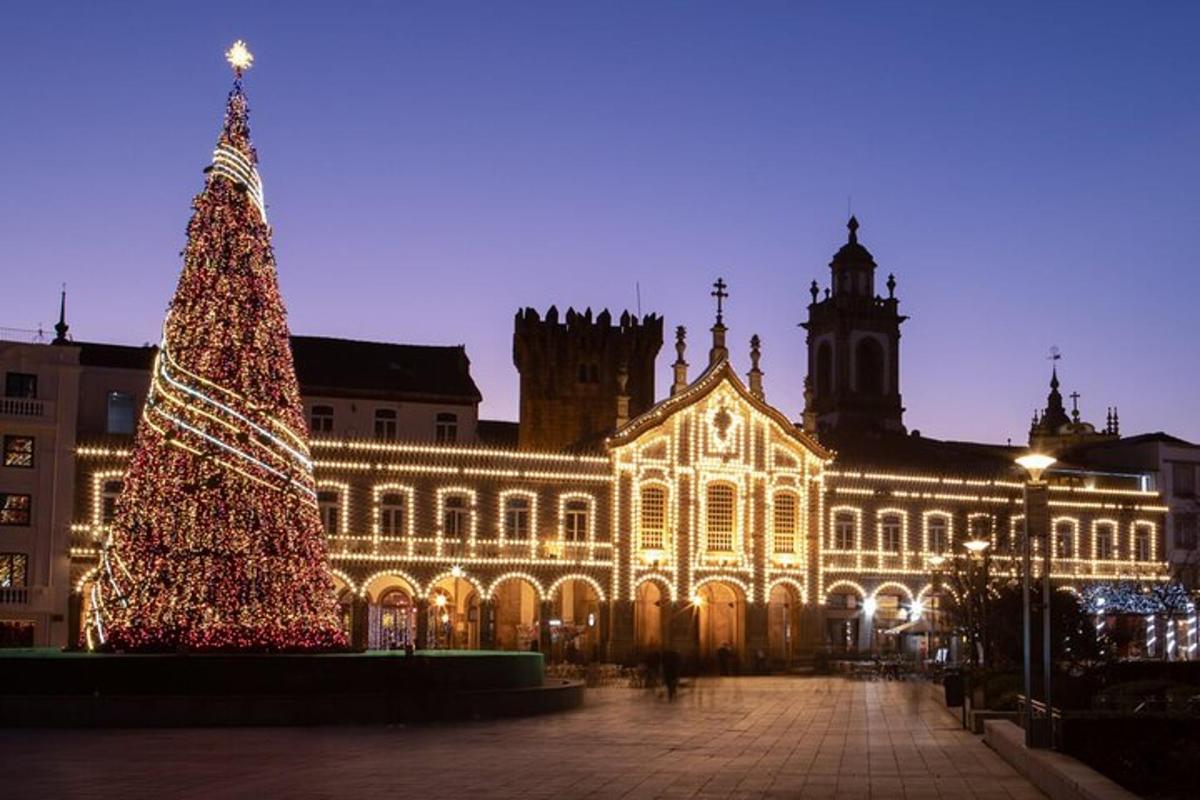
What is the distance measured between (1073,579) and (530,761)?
56024mm

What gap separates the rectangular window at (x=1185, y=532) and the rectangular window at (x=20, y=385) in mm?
51050

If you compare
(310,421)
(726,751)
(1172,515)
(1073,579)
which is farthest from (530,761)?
(1172,515)

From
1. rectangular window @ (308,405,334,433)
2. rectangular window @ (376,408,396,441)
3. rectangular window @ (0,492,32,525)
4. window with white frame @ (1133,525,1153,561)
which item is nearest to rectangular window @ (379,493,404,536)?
rectangular window @ (308,405,334,433)

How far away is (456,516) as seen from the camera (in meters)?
67.4

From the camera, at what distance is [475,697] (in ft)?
121

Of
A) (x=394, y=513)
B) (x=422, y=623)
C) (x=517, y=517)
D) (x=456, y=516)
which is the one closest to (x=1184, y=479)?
(x=517, y=517)

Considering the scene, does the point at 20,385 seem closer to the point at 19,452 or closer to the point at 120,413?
the point at 19,452

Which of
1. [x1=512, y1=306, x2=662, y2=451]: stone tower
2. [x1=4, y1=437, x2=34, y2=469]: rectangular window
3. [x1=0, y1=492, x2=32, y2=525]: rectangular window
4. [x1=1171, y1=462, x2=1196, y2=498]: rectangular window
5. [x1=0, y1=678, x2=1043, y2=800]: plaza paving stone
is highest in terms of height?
[x1=512, y1=306, x2=662, y2=451]: stone tower

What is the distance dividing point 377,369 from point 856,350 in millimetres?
36467

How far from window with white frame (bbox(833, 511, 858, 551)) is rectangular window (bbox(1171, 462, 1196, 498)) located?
17.9 metres

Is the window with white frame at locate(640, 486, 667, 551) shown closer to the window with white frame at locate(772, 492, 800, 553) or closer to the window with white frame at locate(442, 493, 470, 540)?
the window with white frame at locate(772, 492, 800, 553)

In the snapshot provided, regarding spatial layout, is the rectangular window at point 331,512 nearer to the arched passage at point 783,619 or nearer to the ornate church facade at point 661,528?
the ornate church facade at point 661,528

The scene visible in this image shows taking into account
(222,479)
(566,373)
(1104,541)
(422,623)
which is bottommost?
(422,623)

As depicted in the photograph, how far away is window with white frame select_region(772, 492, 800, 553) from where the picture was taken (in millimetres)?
72312
